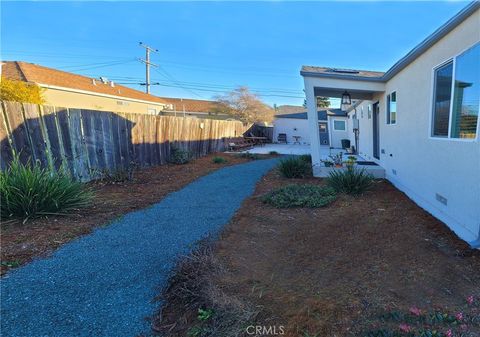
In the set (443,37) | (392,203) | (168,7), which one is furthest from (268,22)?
(392,203)

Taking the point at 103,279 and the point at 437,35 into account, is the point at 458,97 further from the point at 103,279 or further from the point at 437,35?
the point at 103,279

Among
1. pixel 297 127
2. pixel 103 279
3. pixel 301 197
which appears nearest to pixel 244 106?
pixel 297 127

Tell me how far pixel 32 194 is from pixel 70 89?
17.1 meters

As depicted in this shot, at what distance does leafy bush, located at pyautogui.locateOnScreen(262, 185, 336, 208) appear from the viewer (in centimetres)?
546

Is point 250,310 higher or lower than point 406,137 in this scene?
lower

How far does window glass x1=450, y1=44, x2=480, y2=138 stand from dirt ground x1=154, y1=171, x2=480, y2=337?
152cm

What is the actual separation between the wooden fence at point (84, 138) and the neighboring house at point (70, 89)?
35.9ft

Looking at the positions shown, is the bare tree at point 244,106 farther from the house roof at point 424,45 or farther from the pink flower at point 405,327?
the pink flower at point 405,327

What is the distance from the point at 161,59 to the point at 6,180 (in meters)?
31.1

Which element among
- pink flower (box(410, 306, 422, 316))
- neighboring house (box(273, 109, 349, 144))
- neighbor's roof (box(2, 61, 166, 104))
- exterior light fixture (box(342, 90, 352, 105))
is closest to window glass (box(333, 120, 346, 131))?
A: neighboring house (box(273, 109, 349, 144))

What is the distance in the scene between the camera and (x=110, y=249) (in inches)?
134

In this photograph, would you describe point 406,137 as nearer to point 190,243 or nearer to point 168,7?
point 190,243

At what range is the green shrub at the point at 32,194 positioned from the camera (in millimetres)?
3947

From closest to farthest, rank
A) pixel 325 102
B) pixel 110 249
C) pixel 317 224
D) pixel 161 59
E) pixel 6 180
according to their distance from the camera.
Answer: pixel 110 249 → pixel 6 180 → pixel 317 224 → pixel 161 59 → pixel 325 102
